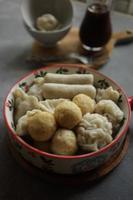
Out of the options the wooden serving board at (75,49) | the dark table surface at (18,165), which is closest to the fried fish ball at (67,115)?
the dark table surface at (18,165)

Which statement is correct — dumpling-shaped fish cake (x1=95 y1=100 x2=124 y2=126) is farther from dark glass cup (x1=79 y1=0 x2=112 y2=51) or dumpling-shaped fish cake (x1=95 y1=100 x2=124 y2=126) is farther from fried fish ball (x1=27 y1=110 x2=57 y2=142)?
dark glass cup (x1=79 y1=0 x2=112 y2=51)

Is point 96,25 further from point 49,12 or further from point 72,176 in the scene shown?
point 72,176

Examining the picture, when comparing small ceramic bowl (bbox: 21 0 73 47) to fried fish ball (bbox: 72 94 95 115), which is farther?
small ceramic bowl (bbox: 21 0 73 47)

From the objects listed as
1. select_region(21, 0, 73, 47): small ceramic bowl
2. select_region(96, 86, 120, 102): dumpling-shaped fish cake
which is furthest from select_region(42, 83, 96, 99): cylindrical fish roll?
select_region(21, 0, 73, 47): small ceramic bowl

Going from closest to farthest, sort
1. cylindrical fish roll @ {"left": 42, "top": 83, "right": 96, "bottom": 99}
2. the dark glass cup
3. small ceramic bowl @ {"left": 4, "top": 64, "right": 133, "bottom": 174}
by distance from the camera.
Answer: small ceramic bowl @ {"left": 4, "top": 64, "right": 133, "bottom": 174}, cylindrical fish roll @ {"left": 42, "top": 83, "right": 96, "bottom": 99}, the dark glass cup

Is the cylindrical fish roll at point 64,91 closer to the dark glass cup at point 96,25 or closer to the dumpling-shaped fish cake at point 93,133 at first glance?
the dumpling-shaped fish cake at point 93,133
